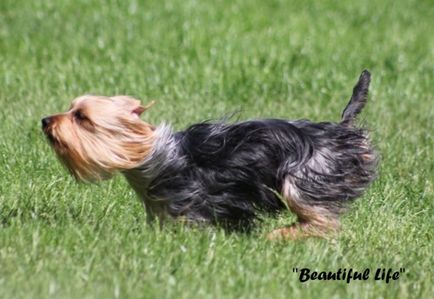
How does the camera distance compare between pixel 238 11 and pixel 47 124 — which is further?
pixel 238 11

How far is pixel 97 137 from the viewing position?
6.67 metres

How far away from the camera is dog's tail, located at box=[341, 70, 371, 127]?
7336 mm

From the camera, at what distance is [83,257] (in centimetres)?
599

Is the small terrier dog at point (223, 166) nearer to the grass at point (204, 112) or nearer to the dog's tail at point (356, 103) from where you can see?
the grass at point (204, 112)

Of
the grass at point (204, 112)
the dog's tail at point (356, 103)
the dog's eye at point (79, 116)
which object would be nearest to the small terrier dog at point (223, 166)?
the dog's eye at point (79, 116)

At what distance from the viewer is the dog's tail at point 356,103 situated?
734cm

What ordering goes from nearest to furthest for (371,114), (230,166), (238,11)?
1. (230,166)
2. (371,114)
3. (238,11)

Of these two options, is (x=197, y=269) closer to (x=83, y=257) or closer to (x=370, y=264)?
(x=83, y=257)

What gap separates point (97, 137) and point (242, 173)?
35.0 inches

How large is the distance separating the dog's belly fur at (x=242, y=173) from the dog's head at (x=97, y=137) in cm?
14

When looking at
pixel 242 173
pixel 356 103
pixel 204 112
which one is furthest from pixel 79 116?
pixel 204 112

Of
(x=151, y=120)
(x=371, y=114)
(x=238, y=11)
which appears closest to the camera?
(x=151, y=120)

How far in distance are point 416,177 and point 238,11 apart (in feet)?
24.4

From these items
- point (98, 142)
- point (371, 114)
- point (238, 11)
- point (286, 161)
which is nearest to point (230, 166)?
point (286, 161)
